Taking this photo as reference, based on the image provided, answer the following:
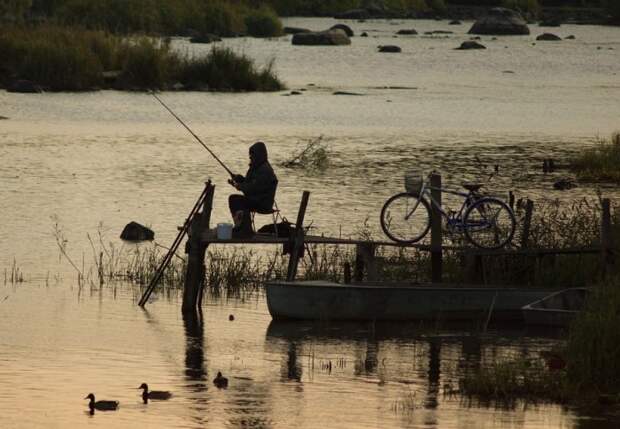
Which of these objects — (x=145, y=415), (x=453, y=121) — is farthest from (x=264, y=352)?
(x=453, y=121)

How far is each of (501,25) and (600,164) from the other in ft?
280

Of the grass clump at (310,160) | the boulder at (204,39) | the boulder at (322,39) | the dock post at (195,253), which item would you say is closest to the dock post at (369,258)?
the dock post at (195,253)

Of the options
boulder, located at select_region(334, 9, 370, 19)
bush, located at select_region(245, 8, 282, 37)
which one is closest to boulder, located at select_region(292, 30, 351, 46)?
bush, located at select_region(245, 8, 282, 37)

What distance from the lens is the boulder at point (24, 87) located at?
2273 inches

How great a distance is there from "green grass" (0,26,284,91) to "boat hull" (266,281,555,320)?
39.1m

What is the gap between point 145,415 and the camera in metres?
15.2

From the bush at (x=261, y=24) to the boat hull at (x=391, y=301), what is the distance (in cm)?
8177

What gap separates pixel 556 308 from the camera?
19.3 m

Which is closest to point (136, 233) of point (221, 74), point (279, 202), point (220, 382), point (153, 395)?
point (279, 202)

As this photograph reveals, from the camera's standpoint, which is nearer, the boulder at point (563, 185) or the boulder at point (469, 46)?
the boulder at point (563, 185)

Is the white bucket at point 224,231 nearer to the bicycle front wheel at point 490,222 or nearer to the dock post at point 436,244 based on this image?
the dock post at point 436,244

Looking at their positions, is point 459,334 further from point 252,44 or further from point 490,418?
point 252,44

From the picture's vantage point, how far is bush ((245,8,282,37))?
10188cm

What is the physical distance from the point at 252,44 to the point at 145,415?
7634cm
